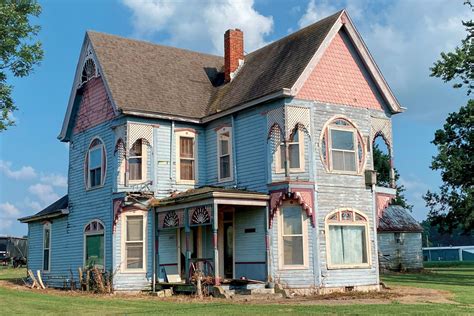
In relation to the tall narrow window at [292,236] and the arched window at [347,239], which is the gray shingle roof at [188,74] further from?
the arched window at [347,239]

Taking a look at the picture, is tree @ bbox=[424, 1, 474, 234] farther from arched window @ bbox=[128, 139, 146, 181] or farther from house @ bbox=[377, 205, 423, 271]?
arched window @ bbox=[128, 139, 146, 181]

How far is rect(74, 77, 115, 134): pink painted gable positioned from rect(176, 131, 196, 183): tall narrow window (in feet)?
9.87

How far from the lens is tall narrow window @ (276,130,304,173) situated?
70.9ft

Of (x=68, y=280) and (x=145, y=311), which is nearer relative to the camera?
(x=145, y=311)

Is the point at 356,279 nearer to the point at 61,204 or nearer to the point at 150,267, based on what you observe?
the point at 150,267

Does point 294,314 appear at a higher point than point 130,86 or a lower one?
lower

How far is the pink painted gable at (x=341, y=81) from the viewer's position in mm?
22469

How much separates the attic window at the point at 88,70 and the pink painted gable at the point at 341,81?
388 inches

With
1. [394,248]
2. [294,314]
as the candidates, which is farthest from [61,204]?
[394,248]

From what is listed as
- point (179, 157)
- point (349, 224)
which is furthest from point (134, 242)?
point (349, 224)

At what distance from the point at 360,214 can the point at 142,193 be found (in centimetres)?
841

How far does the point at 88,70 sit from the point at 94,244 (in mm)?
7751

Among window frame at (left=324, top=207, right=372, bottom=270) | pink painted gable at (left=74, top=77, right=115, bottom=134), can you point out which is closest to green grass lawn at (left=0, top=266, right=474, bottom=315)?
window frame at (left=324, top=207, right=372, bottom=270)

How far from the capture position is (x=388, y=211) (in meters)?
45.6
